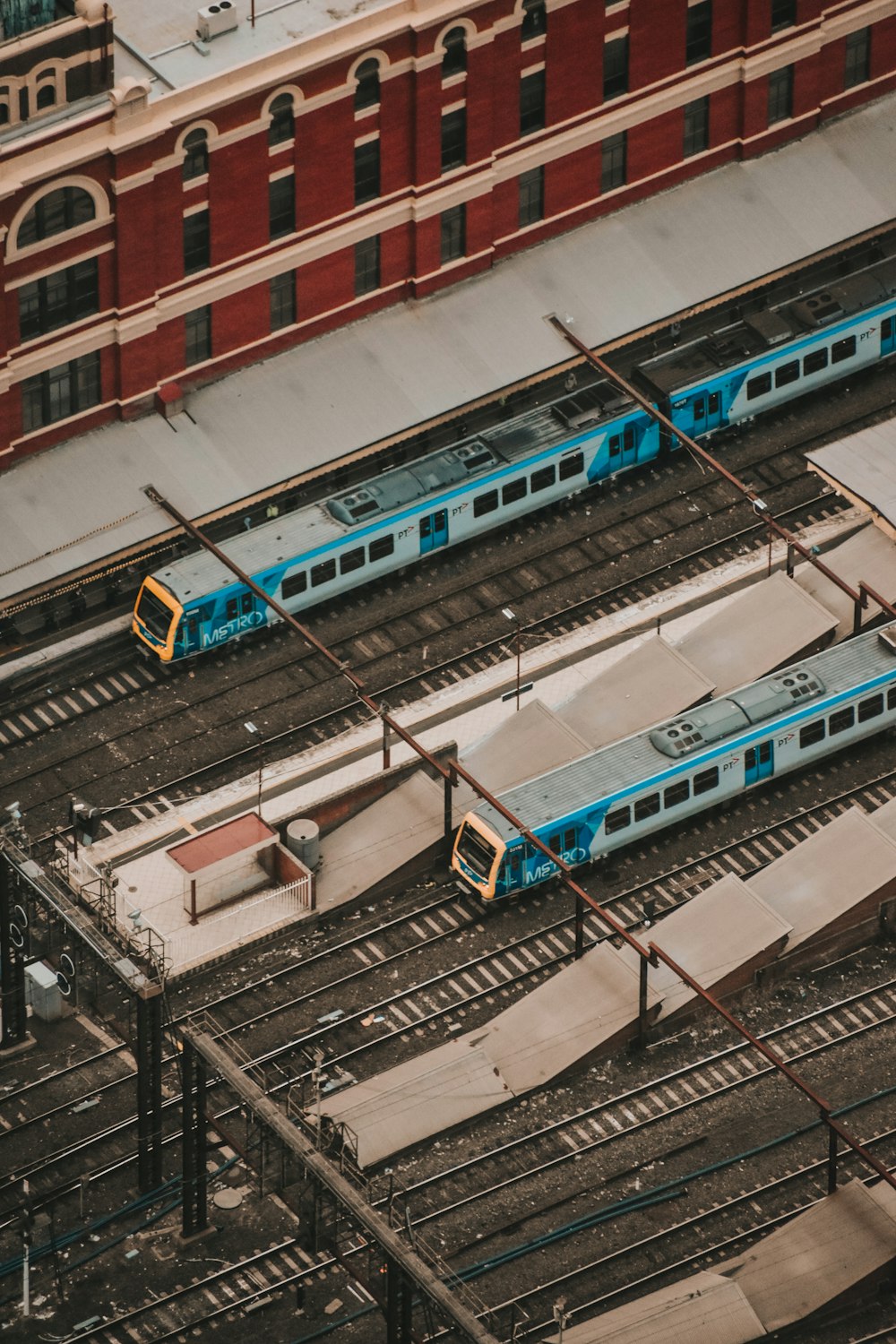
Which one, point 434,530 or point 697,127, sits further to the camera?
point 697,127

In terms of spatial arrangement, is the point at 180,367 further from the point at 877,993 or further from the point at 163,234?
the point at 877,993

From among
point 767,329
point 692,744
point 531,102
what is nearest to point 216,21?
point 531,102

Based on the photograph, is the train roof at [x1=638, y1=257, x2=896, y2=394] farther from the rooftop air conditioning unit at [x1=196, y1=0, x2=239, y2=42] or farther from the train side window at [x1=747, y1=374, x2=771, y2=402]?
the rooftop air conditioning unit at [x1=196, y1=0, x2=239, y2=42]

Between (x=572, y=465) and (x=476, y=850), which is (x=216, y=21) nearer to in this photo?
(x=572, y=465)

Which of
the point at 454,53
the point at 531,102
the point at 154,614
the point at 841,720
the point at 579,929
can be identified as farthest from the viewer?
the point at 531,102

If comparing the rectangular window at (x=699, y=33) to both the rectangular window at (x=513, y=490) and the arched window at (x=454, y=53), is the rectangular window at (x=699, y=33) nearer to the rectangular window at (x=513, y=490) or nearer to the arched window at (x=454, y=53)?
the arched window at (x=454, y=53)

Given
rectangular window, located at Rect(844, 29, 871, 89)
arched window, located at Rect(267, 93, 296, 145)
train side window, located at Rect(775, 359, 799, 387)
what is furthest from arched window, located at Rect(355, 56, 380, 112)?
rectangular window, located at Rect(844, 29, 871, 89)
